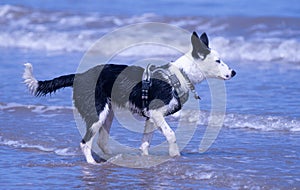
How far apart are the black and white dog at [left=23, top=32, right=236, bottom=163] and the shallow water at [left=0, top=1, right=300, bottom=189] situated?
46 centimetres

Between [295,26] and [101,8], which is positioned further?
[101,8]

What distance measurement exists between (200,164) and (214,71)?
37.6 inches

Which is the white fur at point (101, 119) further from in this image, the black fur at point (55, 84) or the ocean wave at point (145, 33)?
the ocean wave at point (145, 33)

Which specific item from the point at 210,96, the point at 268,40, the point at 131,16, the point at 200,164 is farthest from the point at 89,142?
the point at 131,16

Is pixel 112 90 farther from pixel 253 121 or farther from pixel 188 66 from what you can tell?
pixel 253 121

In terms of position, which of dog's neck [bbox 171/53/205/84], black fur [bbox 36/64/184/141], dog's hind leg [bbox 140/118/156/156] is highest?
dog's neck [bbox 171/53/205/84]

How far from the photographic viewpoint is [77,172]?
7125 millimetres

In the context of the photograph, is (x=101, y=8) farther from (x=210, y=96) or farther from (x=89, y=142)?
(x=89, y=142)

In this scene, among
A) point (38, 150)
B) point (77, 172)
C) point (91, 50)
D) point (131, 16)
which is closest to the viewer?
point (77, 172)

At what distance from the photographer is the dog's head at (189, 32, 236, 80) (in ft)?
24.3

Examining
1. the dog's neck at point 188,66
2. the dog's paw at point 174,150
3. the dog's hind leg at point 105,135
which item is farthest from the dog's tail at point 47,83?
the dog's paw at point 174,150

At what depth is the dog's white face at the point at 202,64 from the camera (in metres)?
7.43

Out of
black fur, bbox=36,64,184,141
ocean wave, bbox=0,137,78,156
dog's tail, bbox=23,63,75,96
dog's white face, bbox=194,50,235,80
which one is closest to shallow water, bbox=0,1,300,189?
ocean wave, bbox=0,137,78,156

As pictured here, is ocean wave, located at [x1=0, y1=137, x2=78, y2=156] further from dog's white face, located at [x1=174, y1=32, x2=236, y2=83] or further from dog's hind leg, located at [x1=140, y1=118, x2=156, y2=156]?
dog's white face, located at [x1=174, y1=32, x2=236, y2=83]
